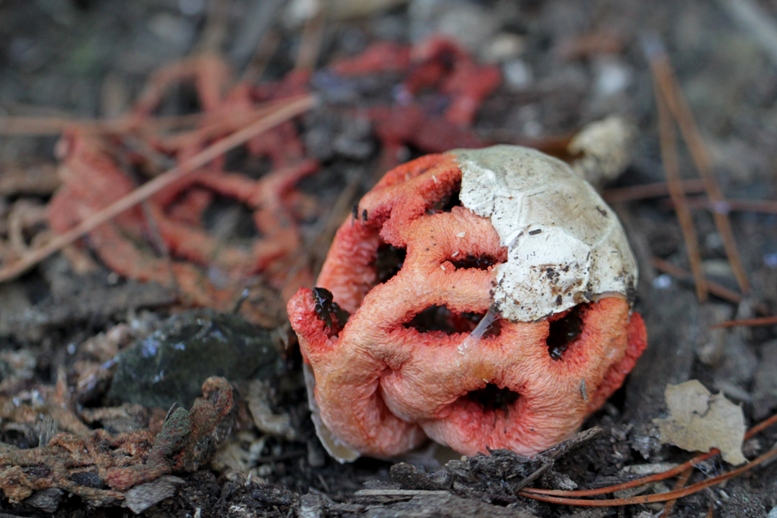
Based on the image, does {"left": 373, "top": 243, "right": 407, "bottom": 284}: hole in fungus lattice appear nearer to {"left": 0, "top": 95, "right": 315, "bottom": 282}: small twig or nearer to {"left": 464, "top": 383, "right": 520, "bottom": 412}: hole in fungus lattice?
{"left": 464, "top": 383, "right": 520, "bottom": 412}: hole in fungus lattice

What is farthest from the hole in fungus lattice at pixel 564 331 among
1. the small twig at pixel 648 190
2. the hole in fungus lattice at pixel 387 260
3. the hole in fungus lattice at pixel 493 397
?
the small twig at pixel 648 190

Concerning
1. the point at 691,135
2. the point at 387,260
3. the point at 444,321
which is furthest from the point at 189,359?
the point at 691,135

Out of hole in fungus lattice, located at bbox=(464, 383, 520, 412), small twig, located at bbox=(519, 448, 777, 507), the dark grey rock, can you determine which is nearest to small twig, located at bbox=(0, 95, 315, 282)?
the dark grey rock

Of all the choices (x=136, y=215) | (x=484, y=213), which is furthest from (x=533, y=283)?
(x=136, y=215)

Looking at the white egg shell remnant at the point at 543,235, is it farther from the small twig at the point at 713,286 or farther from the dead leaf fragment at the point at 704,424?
the small twig at the point at 713,286

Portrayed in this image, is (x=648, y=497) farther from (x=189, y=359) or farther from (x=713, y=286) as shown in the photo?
(x=189, y=359)
